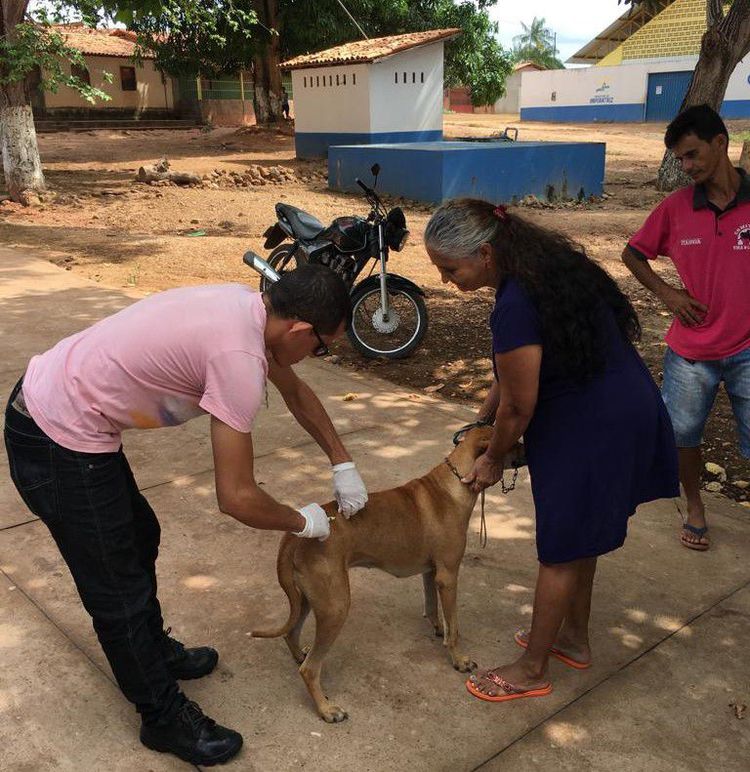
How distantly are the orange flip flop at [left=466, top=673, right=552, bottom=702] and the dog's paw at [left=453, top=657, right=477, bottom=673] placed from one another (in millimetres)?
105

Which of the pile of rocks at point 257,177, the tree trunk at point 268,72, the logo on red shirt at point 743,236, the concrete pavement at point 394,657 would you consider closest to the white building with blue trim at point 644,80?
the tree trunk at point 268,72

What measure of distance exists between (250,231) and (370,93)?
10.7m

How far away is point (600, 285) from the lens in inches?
92.8

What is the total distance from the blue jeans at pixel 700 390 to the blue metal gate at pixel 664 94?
44.2m

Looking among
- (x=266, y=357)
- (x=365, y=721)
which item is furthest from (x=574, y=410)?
(x=365, y=721)

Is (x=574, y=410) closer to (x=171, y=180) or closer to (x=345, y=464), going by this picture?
(x=345, y=464)

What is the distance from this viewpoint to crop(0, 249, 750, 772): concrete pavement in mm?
2447

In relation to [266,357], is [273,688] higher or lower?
lower

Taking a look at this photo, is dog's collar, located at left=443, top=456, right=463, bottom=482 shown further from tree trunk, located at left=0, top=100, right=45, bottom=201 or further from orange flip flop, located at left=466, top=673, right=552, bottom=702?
tree trunk, located at left=0, top=100, right=45, bottom=201

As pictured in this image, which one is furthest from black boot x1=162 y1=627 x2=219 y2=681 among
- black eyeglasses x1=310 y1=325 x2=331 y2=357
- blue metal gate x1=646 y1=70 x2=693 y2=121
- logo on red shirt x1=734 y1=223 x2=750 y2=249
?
blue metal gate x1=646 y1=70 x2=693 y2=121

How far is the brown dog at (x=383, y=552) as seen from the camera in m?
2.43

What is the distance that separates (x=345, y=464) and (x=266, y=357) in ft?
2.14

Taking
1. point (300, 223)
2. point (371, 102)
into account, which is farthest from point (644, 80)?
point (300, 223)

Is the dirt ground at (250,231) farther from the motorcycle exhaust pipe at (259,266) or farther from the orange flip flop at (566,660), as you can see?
the orange flip flop at (566,660)
